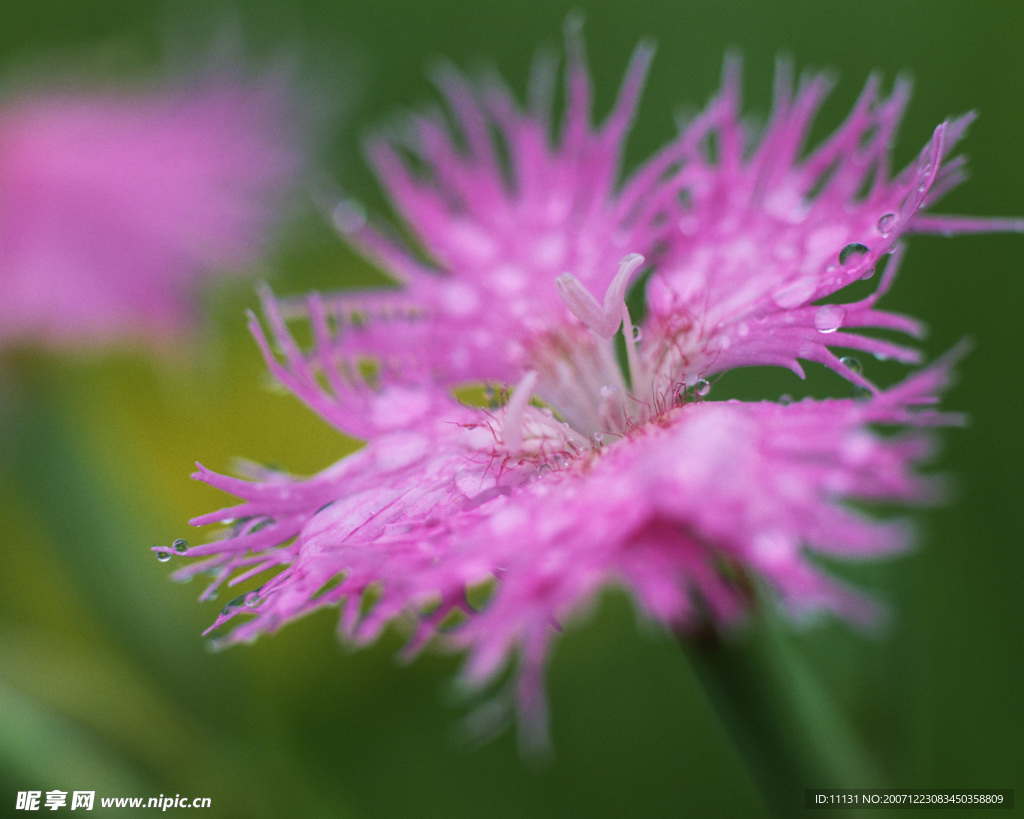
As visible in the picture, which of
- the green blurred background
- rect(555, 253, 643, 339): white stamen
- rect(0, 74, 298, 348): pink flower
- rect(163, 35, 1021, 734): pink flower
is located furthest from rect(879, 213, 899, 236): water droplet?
rect(0, 74, 298, 348): pink flower

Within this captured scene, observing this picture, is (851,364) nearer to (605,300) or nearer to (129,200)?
(605,300)

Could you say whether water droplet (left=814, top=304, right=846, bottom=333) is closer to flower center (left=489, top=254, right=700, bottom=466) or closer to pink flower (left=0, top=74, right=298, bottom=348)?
flower center (left=489, top=254, right=700, bottom=466)

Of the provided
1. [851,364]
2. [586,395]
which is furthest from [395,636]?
[851,364]

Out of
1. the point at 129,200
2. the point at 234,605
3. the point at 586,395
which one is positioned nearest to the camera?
the point at 234,605

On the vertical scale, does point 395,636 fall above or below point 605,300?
below

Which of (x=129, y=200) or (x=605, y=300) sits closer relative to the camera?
(x=605, y=300)

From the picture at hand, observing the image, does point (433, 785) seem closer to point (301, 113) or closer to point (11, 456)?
point (11, 456)

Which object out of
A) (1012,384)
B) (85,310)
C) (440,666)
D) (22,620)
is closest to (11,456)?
(85,310)
